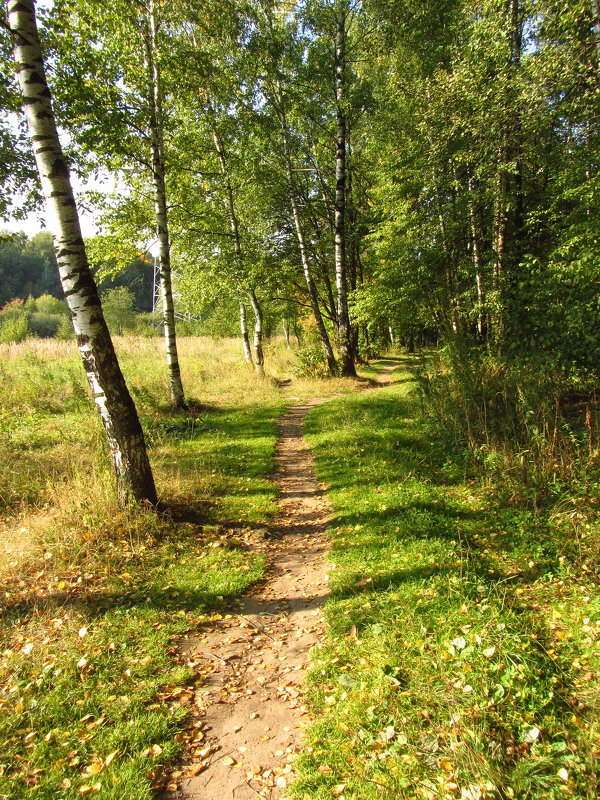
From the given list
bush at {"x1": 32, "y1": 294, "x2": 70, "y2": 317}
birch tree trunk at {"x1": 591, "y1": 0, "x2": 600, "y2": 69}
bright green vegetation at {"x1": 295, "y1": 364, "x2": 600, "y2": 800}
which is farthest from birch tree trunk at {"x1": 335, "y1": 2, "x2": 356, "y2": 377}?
bush at {"x1": 32, "y1": 294, "x2": 70, "y2": 317}

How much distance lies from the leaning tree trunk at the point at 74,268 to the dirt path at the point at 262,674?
225 cm

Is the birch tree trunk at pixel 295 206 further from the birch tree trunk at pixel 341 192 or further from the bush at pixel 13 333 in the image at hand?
the bush at pixel 13 333

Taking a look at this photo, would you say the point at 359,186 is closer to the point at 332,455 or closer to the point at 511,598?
the point at 332,455

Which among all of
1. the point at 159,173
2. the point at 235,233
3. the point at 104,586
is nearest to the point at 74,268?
the point at 104,586

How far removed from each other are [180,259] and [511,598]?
53.6 feet

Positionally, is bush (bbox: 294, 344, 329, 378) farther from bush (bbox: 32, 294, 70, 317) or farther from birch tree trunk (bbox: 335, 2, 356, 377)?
bush (bbox: 32, 294, 70, 317)

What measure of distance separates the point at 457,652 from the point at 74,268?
569 cm

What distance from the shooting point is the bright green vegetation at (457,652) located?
2537mm

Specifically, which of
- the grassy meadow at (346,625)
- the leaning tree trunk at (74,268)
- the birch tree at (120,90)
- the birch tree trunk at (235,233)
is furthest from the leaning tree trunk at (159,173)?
the leaning tree trunk at (74,268)

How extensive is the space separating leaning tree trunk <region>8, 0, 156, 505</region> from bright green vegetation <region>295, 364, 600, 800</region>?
9.94 feet

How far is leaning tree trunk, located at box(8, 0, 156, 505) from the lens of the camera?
477 cm

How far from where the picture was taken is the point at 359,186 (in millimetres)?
22688

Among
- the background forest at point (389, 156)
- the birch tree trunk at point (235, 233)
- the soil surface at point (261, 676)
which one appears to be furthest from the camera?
the birch tree trunk at point (235, 233)

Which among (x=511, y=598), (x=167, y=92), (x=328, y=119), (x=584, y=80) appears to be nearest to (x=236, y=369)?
(x=167, y=92)
